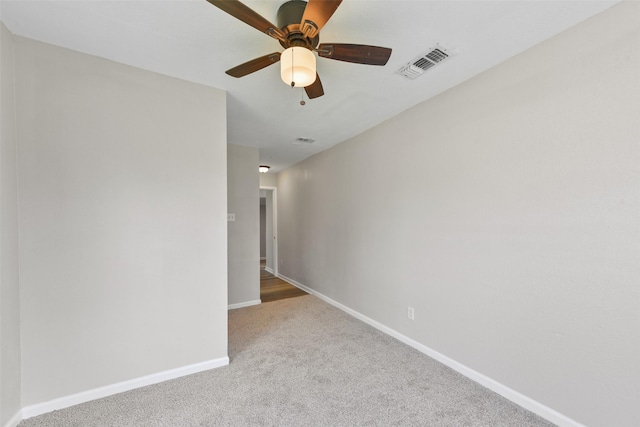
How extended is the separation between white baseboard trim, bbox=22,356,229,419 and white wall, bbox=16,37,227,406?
0.04 meters

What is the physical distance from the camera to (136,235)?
86.5 inches

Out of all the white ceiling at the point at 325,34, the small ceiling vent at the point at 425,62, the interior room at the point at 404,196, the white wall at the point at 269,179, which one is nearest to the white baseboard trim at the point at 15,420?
the interior room at the point at 404,196

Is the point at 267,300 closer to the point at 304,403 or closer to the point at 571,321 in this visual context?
the point at 304,403

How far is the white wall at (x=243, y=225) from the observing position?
13.9 feet

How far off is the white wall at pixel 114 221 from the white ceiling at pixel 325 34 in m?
0.27

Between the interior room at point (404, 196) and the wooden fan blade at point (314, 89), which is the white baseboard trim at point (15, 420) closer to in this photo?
the interior room at point (404, 196)

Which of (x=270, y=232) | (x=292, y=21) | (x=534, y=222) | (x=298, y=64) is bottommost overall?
(x=270, y=232)

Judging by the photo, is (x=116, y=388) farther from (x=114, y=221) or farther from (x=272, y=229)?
(x=272, y=229)

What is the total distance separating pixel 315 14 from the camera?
1.31m

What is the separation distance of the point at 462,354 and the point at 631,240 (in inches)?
59.5

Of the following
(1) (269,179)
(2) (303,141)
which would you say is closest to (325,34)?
(2) (303,141)

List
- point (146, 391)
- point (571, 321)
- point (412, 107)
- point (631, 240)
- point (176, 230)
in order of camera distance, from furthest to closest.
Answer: point (412, 107) → point (176, 230) → point (146, 391) → point (571, 321) → point (631, 240)

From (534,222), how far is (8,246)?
3.62m

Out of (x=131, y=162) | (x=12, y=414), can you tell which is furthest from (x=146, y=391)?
(x=131, y=162)
